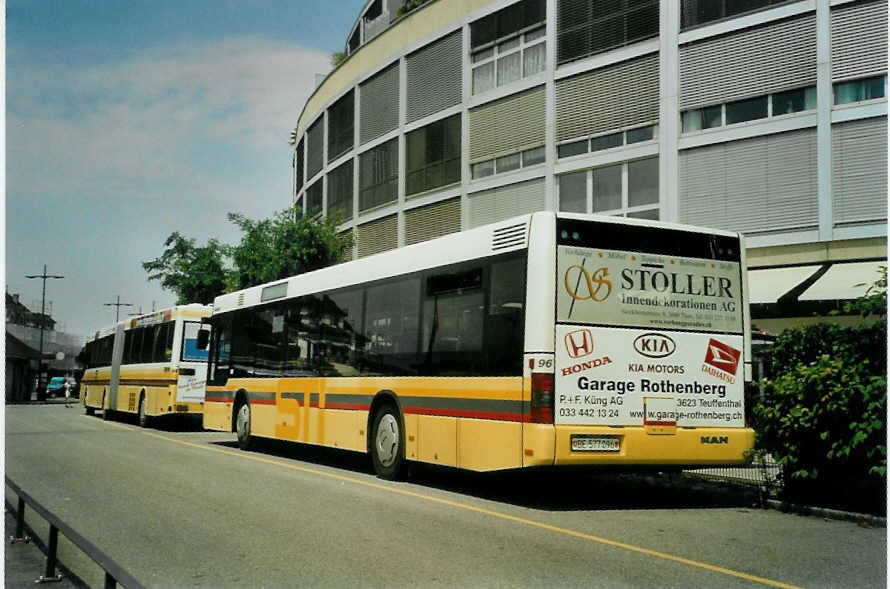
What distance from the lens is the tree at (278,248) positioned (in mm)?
34531

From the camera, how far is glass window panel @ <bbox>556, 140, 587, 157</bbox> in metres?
28.1

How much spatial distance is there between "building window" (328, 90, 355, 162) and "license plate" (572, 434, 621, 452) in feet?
105

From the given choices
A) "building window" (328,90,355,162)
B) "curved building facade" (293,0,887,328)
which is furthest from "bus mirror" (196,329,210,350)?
"building window" (328,90,355,162)

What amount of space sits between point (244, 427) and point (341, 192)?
80.5 ft

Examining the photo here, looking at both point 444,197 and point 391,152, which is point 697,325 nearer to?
point 444,197

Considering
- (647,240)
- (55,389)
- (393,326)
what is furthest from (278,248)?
(55,389)

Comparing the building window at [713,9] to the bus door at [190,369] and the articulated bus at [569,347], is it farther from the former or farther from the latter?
the articulated bus at [569,347]

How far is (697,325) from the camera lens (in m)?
11.0

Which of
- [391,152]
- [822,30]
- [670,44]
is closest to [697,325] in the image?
[822,30]

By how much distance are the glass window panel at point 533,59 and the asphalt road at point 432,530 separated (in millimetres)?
17829

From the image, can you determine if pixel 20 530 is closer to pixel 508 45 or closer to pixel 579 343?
pixel 579 343

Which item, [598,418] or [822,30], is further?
[822,30]

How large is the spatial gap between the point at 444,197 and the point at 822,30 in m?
14.1

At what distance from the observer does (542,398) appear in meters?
10.2
